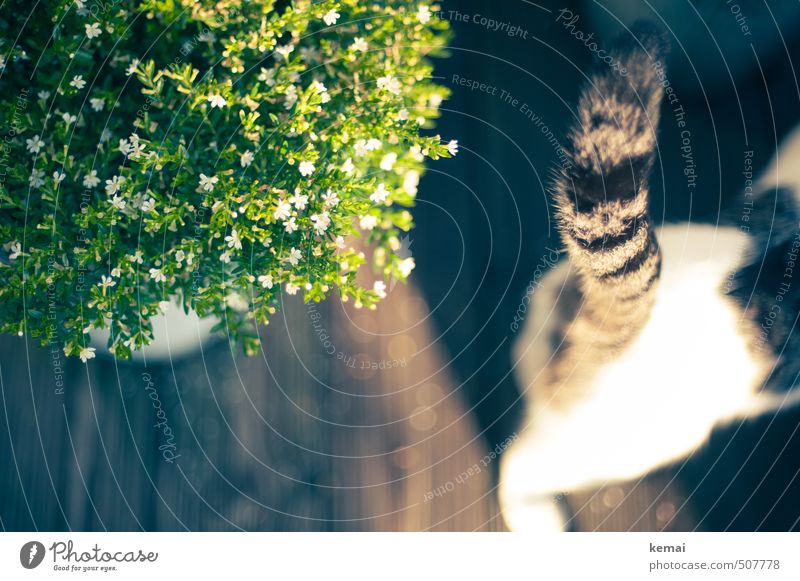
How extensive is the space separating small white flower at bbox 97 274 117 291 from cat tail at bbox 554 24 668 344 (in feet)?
2.97

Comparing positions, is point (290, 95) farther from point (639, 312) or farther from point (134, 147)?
point (639, 312)

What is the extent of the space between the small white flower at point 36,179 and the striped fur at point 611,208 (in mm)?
1030

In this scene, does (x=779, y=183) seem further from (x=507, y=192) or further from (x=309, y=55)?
(x=309, y=55)

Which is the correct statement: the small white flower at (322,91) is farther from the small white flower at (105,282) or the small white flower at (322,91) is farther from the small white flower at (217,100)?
the small white flower at (105,282)

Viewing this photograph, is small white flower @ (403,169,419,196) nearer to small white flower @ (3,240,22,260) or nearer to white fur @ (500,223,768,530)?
white fur @ (500,223,768,530)

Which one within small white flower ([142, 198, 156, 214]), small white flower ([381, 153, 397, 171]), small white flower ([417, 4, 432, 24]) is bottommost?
small white flower ([142, 198, 156, 214])

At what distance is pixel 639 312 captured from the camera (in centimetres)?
149

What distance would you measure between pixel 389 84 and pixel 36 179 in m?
0.70

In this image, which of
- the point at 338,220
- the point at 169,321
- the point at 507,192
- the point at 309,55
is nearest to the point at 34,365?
the point at 169,321

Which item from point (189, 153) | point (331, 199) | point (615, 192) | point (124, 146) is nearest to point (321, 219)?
point (331, 199)

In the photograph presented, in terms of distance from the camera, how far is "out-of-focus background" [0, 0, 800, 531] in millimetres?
1468

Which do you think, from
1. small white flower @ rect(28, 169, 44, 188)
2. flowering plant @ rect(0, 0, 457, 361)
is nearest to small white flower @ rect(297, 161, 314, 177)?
flowering plant @ rect(0, 0, 457, 361)

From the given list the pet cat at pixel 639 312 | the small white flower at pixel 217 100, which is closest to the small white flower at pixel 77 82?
the small white flower at pixel 217 100

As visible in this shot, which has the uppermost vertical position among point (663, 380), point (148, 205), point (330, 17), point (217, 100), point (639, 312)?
point (330, 17)
